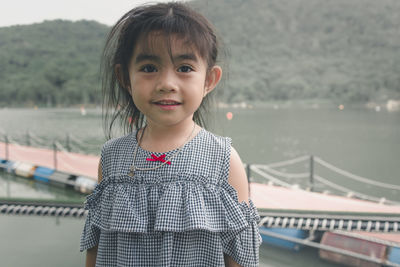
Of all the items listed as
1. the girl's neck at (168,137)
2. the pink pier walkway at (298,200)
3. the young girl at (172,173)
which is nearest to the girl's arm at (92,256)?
the young girl at (172,173)

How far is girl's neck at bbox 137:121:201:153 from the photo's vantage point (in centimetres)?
75

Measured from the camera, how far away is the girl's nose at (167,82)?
664 millimetres

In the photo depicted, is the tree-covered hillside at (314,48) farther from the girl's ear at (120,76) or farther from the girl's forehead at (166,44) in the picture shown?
the girl's forehead at (166,44)

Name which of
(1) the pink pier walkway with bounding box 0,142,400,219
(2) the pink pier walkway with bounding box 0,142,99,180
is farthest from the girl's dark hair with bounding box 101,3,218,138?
(2) the pink pier walkway with bounding box 0,142,99,180

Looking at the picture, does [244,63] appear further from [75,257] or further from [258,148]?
[75,257]

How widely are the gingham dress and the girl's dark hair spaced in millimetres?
189

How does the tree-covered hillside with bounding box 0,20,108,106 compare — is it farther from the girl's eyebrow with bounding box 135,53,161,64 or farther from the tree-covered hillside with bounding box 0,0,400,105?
the tree-covered hillside with bounding box 0,0,400,105

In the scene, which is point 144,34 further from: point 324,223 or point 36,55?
point 36,55

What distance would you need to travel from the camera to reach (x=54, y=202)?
4.20ft

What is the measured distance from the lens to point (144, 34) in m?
0.69

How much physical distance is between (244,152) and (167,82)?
15.5 metres

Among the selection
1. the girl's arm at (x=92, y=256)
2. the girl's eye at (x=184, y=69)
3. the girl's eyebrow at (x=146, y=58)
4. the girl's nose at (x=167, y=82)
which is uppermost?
the girl's eyebrow at (x=146, y=58)

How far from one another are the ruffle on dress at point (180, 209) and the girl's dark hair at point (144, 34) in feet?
0.79

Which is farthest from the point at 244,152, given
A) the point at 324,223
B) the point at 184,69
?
the point at 184,69
